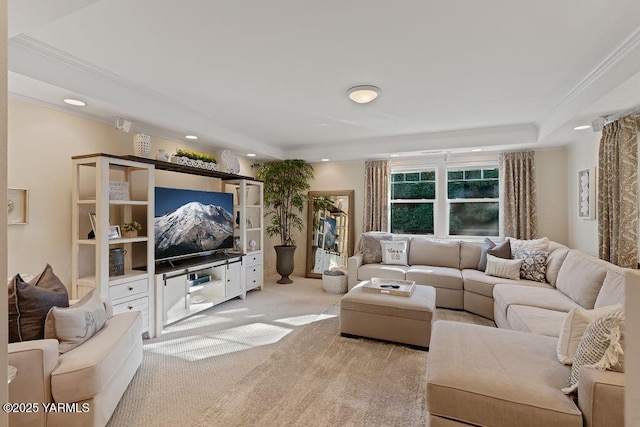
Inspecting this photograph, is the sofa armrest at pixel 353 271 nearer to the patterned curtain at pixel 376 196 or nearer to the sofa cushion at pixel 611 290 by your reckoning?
the patterned curtain at pixel 376 196

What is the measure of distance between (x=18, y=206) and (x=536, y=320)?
4416 millimetres

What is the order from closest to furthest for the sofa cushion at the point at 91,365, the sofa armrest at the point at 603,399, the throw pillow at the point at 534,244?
1. the sofa armrest at the point at 603,399
2. the sofa cushion at the point at 91,365
3. the throw pillow at the point at 534,244

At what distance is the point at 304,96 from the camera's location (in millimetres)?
3125

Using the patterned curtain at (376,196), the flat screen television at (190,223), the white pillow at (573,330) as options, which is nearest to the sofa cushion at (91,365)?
the flat screen television at (190,223)

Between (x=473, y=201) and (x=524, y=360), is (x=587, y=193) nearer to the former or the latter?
(x=473, y=201)

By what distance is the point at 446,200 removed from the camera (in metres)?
5.21

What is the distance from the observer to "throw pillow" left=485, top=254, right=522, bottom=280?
380 centimetres

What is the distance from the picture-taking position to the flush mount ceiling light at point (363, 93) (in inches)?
112

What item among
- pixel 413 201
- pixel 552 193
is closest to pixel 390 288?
pixel 413 201

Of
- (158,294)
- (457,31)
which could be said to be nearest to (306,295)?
(158,294)

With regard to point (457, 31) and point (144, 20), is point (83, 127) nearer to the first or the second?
point (144, 20)

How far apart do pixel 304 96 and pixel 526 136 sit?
10.4 feet

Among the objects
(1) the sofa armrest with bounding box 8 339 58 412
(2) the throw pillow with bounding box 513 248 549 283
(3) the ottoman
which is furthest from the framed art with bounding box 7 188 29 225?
(2) the throw pillow with bounding box 513 248 549 283

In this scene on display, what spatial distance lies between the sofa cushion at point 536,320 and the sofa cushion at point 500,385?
0.42 m
